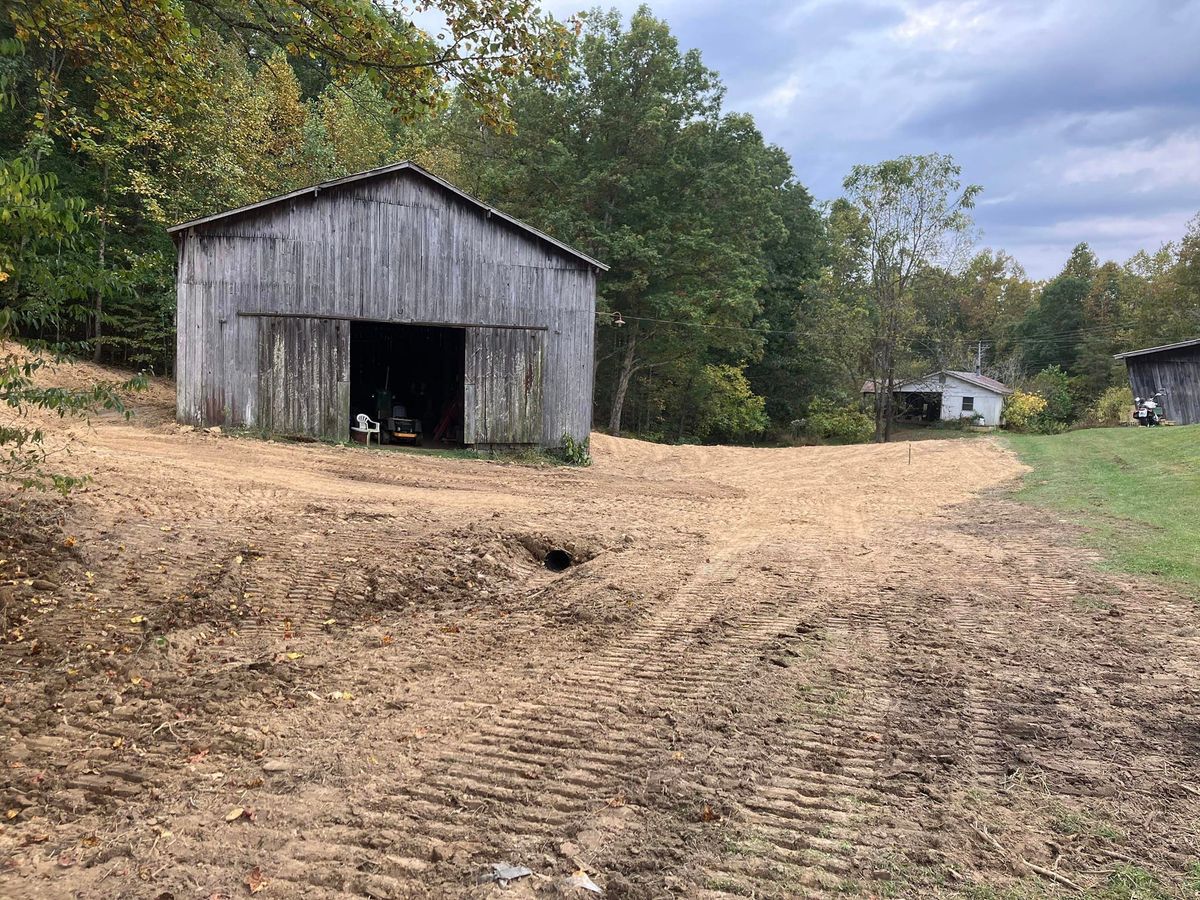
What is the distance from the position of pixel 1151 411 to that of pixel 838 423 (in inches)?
594

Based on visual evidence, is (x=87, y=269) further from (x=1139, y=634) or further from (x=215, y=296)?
(x=215, y=296)

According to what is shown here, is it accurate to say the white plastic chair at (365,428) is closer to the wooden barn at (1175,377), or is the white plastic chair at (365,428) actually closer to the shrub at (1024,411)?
the wooden barn at (1175,377)

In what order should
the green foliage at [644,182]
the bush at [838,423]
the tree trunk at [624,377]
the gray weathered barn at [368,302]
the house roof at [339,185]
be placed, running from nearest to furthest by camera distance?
the house roof at [339,185], the gray weathered barn at [368,302], the green foliage at [644,182], the tree trunk at [624,377], the bush at [838,423]

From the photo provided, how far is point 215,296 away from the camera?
18.2 meters

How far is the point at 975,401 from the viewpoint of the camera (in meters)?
57.3

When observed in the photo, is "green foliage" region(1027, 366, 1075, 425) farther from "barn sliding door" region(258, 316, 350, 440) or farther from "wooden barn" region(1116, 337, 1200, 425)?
"barn sliding door" region(258, 316, 350, 440)

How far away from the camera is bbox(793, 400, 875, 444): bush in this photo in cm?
4469

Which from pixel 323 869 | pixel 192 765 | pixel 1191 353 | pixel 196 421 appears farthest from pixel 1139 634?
pixel 1191 353

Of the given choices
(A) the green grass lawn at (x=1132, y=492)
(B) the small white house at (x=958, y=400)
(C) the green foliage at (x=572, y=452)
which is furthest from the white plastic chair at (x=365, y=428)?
(B) the small white house at (x=958, y=400)

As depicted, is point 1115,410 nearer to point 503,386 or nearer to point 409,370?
point 503,386

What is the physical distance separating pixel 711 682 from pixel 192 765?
308 cm

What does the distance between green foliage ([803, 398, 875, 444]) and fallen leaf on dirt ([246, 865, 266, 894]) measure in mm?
44134

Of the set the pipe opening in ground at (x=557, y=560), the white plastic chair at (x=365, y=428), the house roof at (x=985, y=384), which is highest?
the house roof at (x=985, y=384)

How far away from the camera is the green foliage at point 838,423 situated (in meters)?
44.7
